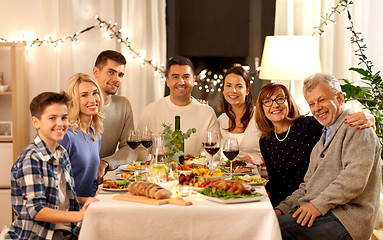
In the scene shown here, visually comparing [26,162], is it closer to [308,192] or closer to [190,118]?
[308,192]

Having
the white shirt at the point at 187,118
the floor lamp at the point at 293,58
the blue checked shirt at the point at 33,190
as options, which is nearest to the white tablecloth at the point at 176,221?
the blue checked shirt at the point at 33,190

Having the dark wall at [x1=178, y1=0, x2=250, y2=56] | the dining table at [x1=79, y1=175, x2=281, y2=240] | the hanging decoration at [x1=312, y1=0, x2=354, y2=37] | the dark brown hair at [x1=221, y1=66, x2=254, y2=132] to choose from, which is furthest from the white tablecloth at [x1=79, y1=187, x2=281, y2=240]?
the dark wall at [x1=178, y1=0, x2=250, y2=56]

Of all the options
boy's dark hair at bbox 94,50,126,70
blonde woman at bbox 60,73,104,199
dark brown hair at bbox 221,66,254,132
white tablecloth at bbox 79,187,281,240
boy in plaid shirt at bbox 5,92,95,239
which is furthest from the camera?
boy's dark hair at bbox 94,50,126,70

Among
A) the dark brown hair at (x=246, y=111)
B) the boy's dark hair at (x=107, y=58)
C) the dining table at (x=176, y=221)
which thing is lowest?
the dining table at (x=176, y=221)

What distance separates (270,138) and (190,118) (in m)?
0.95

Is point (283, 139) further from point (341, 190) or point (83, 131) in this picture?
point (83, 131)

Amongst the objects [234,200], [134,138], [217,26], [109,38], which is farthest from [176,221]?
[217,26]

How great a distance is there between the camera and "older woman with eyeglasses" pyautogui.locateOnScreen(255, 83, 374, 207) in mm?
3070

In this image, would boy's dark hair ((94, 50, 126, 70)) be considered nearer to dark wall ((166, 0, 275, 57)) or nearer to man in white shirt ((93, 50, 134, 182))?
man in white shirt ((93, 50, 134, 182))

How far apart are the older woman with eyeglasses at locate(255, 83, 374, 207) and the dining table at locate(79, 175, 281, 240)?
1.01m

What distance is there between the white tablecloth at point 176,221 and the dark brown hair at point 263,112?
1.14m

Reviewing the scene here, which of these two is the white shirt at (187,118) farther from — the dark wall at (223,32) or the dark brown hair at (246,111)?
the dark wall at (223,32)

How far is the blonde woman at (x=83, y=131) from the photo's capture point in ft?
9.82

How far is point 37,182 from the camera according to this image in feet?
7.62
